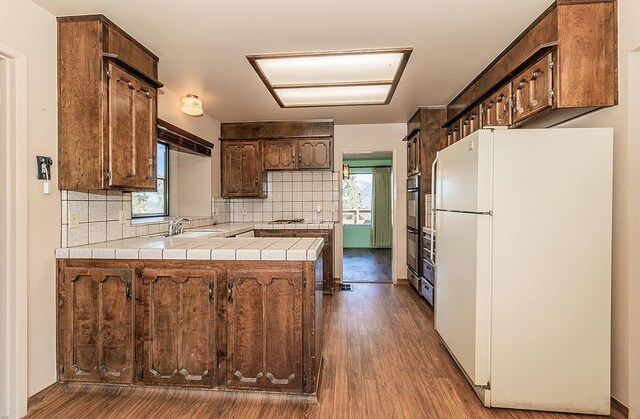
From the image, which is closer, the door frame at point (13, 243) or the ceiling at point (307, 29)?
the door frame at point (13, 243)

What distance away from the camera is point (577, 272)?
1.86m

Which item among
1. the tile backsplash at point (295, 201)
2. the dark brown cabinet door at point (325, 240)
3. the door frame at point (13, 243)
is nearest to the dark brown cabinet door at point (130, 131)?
the door frame at point (13, 243)

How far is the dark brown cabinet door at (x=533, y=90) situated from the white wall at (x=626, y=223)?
0.33 meters

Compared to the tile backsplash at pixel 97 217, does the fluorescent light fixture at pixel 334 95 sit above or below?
above

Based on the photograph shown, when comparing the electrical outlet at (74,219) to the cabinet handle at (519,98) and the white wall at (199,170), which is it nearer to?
the white wall at (199,170)

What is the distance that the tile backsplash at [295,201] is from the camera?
16.5ft

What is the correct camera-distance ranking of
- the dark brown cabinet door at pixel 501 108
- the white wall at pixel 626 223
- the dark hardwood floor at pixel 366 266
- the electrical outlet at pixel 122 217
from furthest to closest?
the dark hardwood floor at pixel 366 266, the electrical outlet at pixel 122 217, the dark brown cabinet door at pixel 501 108, the white wall at pixel 626 223

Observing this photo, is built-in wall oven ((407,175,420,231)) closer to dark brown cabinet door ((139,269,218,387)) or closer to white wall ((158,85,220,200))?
white wall ((158,85,220,200))

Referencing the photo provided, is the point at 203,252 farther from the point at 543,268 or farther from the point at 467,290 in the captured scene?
the point at 543,268

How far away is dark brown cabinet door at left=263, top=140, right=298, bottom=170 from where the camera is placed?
4.70 m

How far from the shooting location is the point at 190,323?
80.7 inches

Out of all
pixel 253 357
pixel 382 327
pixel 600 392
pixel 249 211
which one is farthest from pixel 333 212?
pixel 600 392

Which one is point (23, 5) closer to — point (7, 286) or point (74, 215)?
point (74, 215)

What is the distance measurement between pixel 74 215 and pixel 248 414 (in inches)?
67.4
